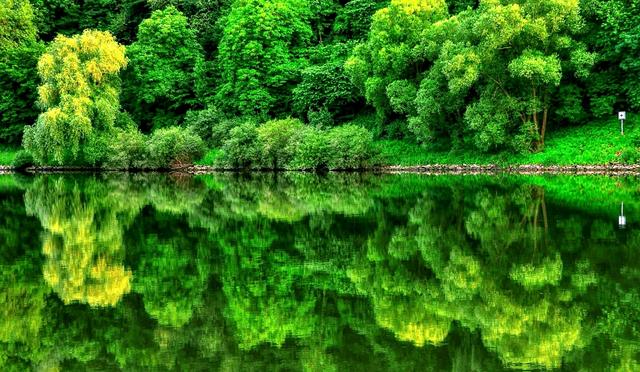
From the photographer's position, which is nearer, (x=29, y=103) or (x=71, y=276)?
(x=71, y=276)

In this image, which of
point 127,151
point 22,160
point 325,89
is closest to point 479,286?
point 325,89

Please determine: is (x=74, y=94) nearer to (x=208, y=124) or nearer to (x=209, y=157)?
(x=209, y=157)

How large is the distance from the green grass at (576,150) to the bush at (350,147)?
12.4ft

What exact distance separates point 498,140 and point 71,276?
33.7m

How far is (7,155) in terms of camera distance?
69.0 meters

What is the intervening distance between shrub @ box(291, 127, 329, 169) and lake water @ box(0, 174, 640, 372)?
2742 cm

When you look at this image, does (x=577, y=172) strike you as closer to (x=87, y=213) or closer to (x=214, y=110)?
(x=87, y=213)

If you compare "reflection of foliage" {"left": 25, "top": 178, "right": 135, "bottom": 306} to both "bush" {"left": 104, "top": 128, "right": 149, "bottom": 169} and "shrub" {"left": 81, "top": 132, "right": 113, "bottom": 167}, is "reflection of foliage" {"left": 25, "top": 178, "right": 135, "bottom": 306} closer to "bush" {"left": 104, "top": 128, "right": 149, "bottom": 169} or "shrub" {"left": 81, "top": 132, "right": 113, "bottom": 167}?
"shrub" {"left": 81, "top": 132, "right": 113, "bottom": 167}

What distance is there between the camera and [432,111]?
46031mm

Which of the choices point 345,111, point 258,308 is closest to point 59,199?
point 258,308

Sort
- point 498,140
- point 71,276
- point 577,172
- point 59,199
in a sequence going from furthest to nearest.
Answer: point 498,140, point 577,172, point 59,199, point 71,276

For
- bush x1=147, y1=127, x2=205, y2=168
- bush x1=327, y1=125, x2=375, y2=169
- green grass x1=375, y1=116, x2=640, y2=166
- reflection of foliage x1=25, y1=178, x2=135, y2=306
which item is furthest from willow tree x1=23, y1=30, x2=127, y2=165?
green grass x1=375, y1=116, x2=640, y2=166

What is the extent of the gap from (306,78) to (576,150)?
26.8 meters

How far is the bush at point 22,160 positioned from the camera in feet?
212
